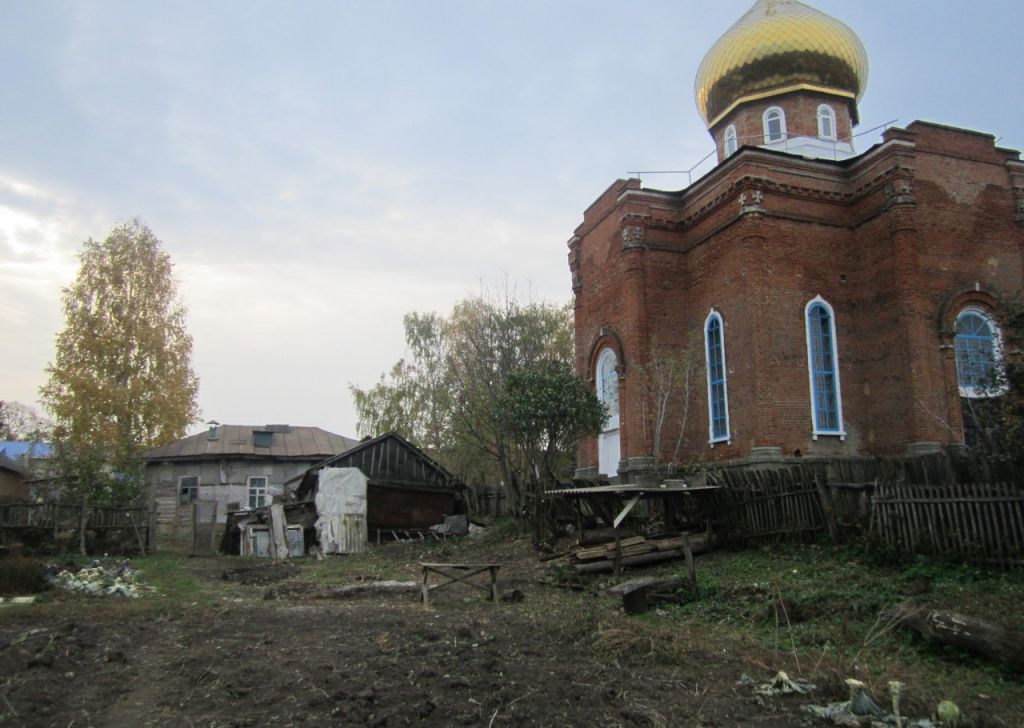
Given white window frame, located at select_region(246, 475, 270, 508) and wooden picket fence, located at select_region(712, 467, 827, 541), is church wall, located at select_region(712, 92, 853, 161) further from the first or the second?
white window frame, located at select_region(246, 475, 270, 508)

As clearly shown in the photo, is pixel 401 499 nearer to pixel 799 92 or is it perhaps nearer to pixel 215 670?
pixel 799 92

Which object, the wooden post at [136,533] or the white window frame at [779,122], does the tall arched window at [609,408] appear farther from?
the wooden post at [136,533]

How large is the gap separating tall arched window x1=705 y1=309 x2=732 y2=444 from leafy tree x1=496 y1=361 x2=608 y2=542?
9.10 feet

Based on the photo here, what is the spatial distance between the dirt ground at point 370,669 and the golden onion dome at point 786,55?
56.5ft

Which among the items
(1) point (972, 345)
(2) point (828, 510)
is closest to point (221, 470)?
(2) point (828, 510)

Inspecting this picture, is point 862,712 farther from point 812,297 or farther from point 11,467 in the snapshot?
point 11,467

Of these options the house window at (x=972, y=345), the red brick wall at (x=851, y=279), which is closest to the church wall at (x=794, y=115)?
the red brick wall at (x=851, y=279)

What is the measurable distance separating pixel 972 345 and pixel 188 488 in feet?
99.4

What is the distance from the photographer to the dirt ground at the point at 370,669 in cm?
599

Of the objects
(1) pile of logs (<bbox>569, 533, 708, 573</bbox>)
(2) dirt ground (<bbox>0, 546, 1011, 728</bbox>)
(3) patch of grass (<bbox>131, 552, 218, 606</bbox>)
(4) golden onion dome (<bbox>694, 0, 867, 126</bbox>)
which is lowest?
(3) patch of grass (<bbox>131, 552, 218, 606</bbox>)

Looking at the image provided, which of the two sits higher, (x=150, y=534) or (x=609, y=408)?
(x=609, y=408)

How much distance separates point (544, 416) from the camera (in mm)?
19281

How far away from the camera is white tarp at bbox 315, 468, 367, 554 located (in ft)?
81.1

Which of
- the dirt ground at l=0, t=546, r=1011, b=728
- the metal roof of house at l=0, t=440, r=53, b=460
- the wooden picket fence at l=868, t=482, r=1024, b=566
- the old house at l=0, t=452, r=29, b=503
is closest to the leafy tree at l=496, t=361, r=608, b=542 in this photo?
the dirt ground at l=0, t=546, r=1011, b=728
